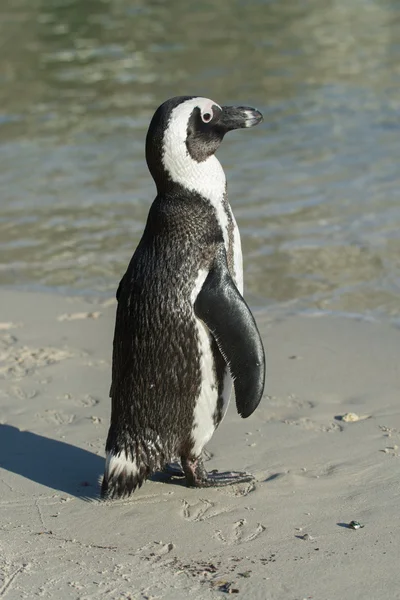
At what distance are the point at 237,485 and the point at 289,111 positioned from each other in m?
7.37

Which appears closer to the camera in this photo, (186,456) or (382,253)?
(186,456)

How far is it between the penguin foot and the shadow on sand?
1.12 ft

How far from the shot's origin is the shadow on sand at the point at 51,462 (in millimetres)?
3879

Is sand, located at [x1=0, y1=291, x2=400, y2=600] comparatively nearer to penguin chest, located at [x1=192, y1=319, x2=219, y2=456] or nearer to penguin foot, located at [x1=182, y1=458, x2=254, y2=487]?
penguin foot, located at [x1=182, y1=458, x2=254, y2=487]

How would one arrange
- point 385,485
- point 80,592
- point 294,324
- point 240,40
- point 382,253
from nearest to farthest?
point 80,592
point 385,485
point 294,324
point 382,253
point 240,40

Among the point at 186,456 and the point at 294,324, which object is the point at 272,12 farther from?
the point at 186,456

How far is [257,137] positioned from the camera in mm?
9789

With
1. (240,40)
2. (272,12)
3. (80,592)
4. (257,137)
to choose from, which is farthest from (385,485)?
(272,12)

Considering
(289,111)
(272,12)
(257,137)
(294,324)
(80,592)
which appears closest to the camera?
(80,592)

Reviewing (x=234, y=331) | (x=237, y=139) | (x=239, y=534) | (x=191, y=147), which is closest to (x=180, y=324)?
(x=234, y=331)

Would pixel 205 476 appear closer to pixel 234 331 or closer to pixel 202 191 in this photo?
pixel 234 331

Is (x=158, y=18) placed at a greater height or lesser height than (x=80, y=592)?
greater

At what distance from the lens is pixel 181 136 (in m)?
3.66

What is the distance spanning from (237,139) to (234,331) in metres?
6.31
